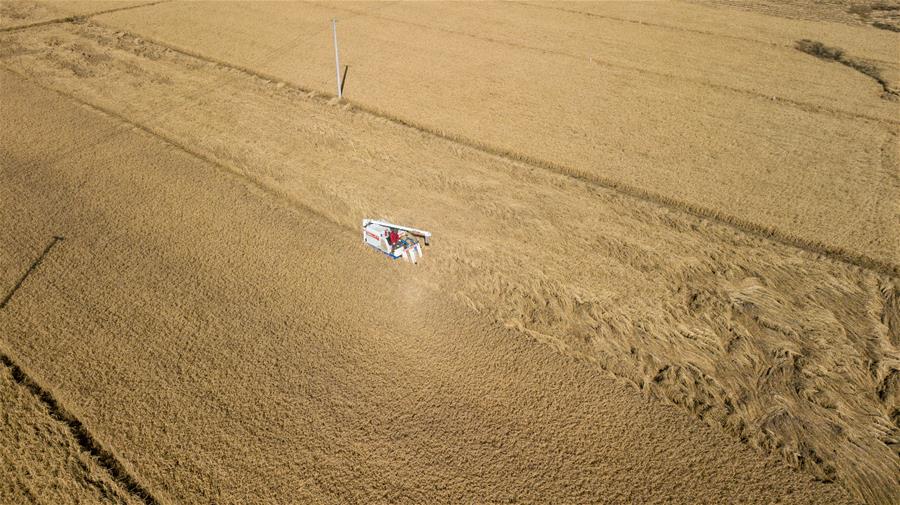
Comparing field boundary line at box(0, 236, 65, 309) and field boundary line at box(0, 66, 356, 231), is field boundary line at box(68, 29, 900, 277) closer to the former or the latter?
field boundary line at box(0, 66, 356, 231)

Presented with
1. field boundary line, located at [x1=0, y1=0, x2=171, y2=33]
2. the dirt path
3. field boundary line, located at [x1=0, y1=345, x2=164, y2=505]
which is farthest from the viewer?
field boundary line, located at [x1=0, y1=0, x2=171, y2=33]

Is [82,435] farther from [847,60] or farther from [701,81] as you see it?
[847,60]

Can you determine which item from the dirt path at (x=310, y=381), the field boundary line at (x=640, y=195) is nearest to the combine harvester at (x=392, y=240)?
the dirt path at (x=310, y=381)

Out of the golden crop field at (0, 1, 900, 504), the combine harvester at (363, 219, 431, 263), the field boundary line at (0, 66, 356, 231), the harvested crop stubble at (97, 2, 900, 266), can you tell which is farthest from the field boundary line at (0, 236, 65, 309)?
the harvested crop stubble at (97, 2, 900, 266)

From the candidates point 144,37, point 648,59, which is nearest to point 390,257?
point 648,59

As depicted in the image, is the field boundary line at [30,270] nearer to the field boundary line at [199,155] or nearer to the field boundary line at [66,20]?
the field boundary line at [199,155]

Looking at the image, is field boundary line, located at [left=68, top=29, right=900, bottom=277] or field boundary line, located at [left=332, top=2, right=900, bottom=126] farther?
field boundary line, located at [left=332, top=2, right=900, bottom=126]
